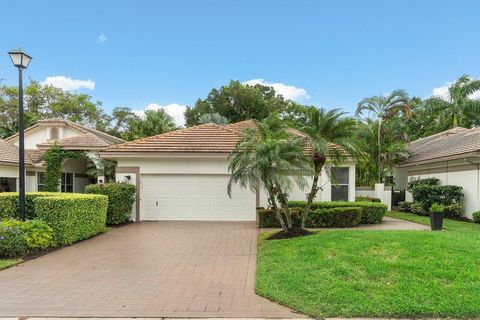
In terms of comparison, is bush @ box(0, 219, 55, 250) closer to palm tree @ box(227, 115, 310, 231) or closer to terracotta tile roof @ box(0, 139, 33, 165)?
palm tree @ box(227, 115, 310, 231)

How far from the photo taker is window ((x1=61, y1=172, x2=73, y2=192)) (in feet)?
77.9

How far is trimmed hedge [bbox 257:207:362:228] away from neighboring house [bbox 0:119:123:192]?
1227 centimetres

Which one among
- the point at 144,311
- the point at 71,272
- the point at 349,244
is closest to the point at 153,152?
the point at 71,272

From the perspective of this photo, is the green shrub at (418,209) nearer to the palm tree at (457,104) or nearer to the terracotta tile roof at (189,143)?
the terracotta tile roof at (189,143)

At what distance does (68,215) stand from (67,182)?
15.1 m

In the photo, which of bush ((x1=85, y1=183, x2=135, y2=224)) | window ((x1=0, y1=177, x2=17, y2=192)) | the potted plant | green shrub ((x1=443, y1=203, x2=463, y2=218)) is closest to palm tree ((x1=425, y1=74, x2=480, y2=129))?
green shrub ((x1=443, y1=203, x2=463, y2=218))

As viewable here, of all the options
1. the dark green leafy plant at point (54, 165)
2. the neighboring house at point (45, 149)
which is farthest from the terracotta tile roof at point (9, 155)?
the dark green leafy plant at point (54, 165)

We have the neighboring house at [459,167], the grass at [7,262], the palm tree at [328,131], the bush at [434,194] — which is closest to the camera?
the grass at [7,262]

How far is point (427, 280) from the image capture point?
19.8ft

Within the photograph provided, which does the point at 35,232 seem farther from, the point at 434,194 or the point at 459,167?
the point at 459,167

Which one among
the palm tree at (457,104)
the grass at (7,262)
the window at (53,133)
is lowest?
the grass at (7,262)

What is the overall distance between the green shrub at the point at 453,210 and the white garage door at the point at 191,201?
28.2 ft

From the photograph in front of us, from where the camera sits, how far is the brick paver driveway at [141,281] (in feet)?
17.7

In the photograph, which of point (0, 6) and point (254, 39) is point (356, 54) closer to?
point (254, 39)
